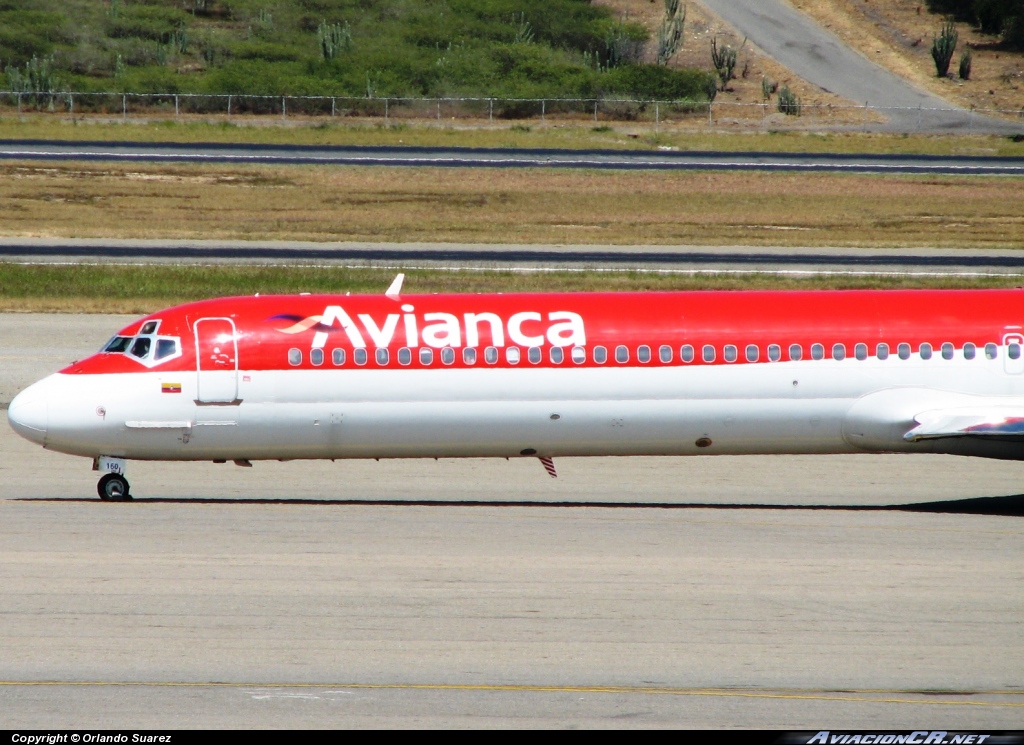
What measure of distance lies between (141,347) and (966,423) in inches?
504

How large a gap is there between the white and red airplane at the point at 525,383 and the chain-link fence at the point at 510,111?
55.5 meters

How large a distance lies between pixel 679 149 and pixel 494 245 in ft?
75.2

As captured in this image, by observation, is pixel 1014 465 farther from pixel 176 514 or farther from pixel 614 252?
pixel 614 252

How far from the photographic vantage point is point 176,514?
63.9 ft

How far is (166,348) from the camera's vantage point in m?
20.6

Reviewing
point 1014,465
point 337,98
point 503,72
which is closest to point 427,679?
point 1014,465

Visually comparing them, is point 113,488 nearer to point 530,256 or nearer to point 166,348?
point 166,348

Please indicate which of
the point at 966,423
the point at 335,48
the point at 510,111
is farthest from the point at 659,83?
the point at 966,423

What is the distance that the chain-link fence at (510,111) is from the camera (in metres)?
75.9

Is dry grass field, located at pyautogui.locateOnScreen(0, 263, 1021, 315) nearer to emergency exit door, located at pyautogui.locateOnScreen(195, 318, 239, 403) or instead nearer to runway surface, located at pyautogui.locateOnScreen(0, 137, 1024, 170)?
emergency exit door, located at pyautogui.locateOnScreen(195, 318, 239, 403)

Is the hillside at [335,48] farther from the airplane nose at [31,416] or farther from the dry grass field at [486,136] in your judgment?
the airplane nose at [31,416]

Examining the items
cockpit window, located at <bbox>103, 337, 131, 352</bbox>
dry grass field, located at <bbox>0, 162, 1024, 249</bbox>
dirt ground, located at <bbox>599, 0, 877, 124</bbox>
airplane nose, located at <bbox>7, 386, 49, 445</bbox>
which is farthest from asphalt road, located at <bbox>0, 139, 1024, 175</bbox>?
airplane nose, located at <bbox>7, 386, 49, 445</bbox>

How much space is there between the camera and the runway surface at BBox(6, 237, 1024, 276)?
4444cm

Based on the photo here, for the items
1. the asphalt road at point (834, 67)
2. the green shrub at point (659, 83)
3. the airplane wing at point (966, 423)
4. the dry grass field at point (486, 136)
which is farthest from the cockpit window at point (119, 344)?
the green shrub at point (659, 83)
